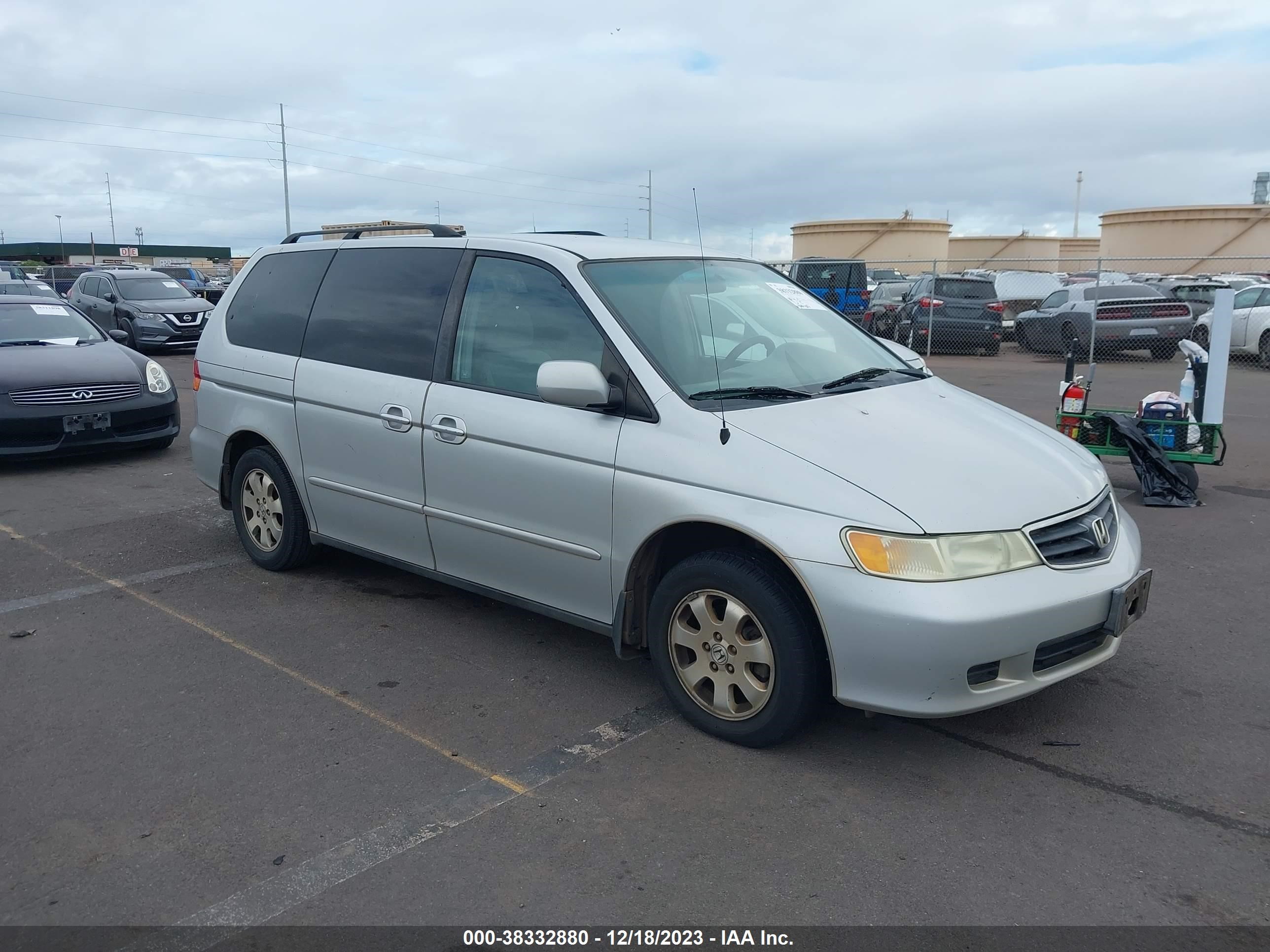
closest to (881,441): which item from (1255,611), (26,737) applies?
(1255,611)

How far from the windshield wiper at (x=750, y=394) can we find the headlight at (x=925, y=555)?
2.75ft

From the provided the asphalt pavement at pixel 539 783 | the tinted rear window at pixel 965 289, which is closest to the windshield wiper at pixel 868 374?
the asphalt pavement at pixel 539 783

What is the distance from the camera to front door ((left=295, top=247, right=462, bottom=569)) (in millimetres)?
4832

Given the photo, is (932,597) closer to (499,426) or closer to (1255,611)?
(499,426)

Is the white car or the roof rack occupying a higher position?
the roof rack

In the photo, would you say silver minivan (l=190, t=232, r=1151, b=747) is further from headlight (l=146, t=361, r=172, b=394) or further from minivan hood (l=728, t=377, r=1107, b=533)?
headlight (l=146, t=361, r=172, b=394)

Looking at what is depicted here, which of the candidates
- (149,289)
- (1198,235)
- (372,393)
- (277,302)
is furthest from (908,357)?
(1198,235)

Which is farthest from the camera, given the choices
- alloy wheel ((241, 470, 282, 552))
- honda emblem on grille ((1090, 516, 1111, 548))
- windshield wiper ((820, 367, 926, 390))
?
alloy wheel ((241, 470, 282, 552))

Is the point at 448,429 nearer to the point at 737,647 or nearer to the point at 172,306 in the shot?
the point at 737,647

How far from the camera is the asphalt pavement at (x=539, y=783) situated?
2955 millimetres

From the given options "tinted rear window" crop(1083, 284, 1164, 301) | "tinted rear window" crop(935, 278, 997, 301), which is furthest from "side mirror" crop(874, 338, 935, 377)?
"tinted rear window" crop(935, 278, 997, 301)

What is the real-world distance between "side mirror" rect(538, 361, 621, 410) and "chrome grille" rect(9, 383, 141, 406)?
21.5 feet

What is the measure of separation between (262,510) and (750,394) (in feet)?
10.5

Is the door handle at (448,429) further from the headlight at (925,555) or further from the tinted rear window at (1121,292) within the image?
the tinted rear window at (1121,292)
